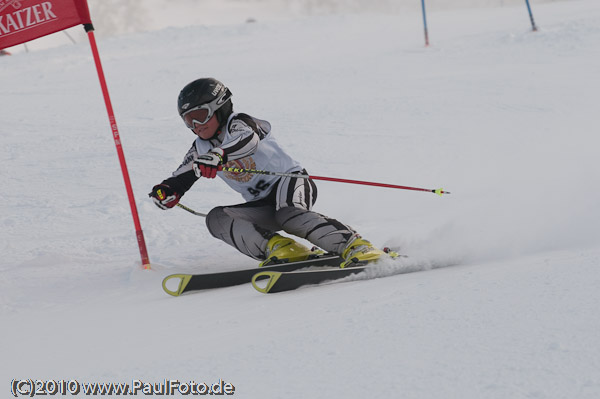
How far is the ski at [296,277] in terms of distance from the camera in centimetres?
322

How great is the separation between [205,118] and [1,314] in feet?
4.95

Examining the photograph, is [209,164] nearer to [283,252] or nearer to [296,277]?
[283,252]

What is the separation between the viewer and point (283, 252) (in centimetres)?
379

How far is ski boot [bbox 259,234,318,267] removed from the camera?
12.3ft

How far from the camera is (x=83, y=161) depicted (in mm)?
7371

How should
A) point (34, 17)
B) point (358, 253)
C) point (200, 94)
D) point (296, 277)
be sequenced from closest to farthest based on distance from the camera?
1. point (296, 277)
2. point (358, 253)
3. point (200, 94)
4. point (34, 17)

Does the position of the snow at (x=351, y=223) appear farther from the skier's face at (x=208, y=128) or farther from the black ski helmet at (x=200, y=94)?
the black ski helmet at (x=200, y=94)

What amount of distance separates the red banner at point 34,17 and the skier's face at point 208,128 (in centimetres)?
123

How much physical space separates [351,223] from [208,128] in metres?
1.79

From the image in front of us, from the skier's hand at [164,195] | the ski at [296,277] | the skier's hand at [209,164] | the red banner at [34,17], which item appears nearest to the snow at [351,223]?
the ski at [296,277]

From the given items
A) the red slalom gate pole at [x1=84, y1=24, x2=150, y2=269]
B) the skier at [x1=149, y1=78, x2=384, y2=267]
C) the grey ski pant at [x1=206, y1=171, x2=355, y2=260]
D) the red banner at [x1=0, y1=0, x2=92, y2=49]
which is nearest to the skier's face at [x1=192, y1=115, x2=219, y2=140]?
the skier at [x1=149, y1=78, x2=384, y2=267]

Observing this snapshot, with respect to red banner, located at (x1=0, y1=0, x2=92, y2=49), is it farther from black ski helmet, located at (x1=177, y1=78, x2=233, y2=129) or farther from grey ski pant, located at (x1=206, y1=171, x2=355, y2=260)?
grey ski pant, located at (x1=206, y1=171, x2=355, y2=260)

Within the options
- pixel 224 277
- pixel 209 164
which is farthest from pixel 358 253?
pixel 209 164

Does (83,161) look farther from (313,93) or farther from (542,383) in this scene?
(542,383)
